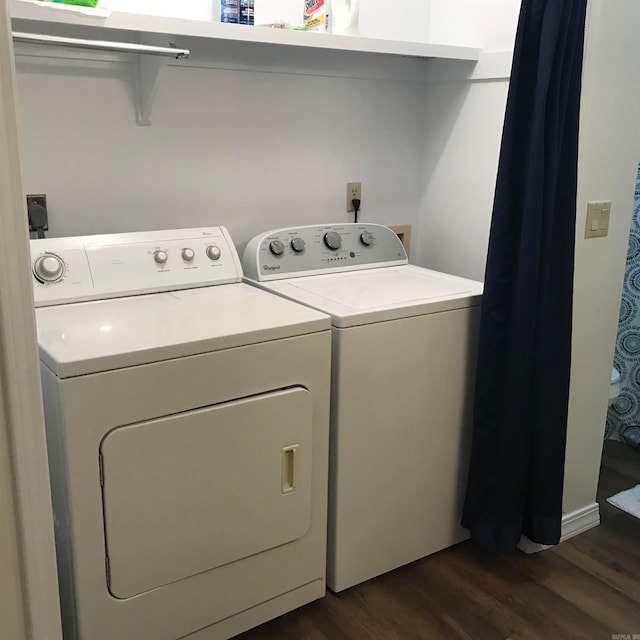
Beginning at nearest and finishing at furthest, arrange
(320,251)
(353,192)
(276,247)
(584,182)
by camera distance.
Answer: (584,182), (276,247), (320,251), (353,192)

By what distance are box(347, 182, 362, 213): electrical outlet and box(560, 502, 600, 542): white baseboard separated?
4.27ft

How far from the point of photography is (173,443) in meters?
1.54

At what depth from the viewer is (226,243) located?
2.11m

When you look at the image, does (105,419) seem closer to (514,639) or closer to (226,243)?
(226,243)

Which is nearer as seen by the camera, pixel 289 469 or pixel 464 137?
pixel 289 469

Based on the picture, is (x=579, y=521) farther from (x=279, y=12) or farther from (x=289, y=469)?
(x=279, y=12)

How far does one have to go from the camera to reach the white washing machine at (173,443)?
1.46 meters

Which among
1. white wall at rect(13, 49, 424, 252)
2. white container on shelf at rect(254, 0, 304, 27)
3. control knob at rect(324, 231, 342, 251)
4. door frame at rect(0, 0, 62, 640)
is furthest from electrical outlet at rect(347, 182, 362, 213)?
door frame at rect(0, 0, 62, 640)

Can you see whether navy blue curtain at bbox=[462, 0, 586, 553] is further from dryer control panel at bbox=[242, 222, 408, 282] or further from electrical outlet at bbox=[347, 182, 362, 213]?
electrical outlet at bbox=[347, 182, 362, 213]

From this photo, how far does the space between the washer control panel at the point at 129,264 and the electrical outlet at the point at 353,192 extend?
60 cm

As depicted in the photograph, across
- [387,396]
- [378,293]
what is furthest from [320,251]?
[387,396]

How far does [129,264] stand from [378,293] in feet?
2.32

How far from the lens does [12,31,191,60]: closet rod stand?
1.70 meters

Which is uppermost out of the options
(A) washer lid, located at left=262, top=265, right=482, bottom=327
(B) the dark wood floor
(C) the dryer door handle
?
(A) washer lid, located at left=262, top=265, right=482, bottom=327
